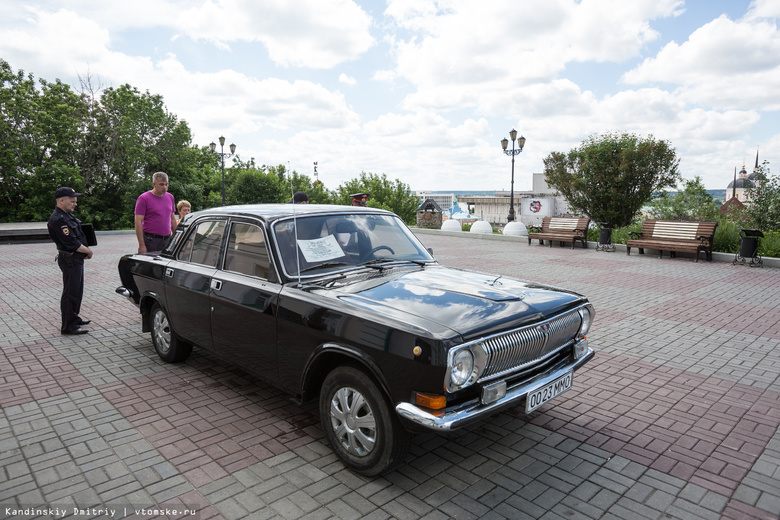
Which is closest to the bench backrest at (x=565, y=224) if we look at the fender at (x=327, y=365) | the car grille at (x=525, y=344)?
the car grille at (x=525, y=344)

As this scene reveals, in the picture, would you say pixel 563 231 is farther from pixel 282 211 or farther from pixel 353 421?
pixel 353 421

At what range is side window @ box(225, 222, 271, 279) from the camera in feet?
13.1

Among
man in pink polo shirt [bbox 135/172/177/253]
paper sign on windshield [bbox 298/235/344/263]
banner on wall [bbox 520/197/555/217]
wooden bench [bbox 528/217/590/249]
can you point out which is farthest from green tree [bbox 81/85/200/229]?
banner on wall [bbox 520/197/555/217]

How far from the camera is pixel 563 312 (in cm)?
354

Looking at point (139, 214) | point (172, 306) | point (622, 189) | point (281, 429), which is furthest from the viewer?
point (622, 189)

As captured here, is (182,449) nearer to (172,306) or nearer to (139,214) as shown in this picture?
(172,306)

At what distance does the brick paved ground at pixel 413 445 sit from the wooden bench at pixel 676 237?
8.70 m

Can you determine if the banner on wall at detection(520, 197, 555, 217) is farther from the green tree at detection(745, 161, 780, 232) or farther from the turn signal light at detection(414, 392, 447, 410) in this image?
the turn signal light at detection(414, 392, 447, 410)

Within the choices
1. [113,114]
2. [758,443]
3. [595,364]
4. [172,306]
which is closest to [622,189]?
[595,364]

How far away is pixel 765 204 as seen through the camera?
1526cm

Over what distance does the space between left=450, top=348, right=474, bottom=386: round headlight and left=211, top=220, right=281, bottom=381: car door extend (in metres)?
1.54

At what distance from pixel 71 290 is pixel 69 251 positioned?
524 millimetres

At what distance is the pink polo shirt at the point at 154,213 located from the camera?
726cm

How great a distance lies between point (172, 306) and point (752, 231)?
14288mm
